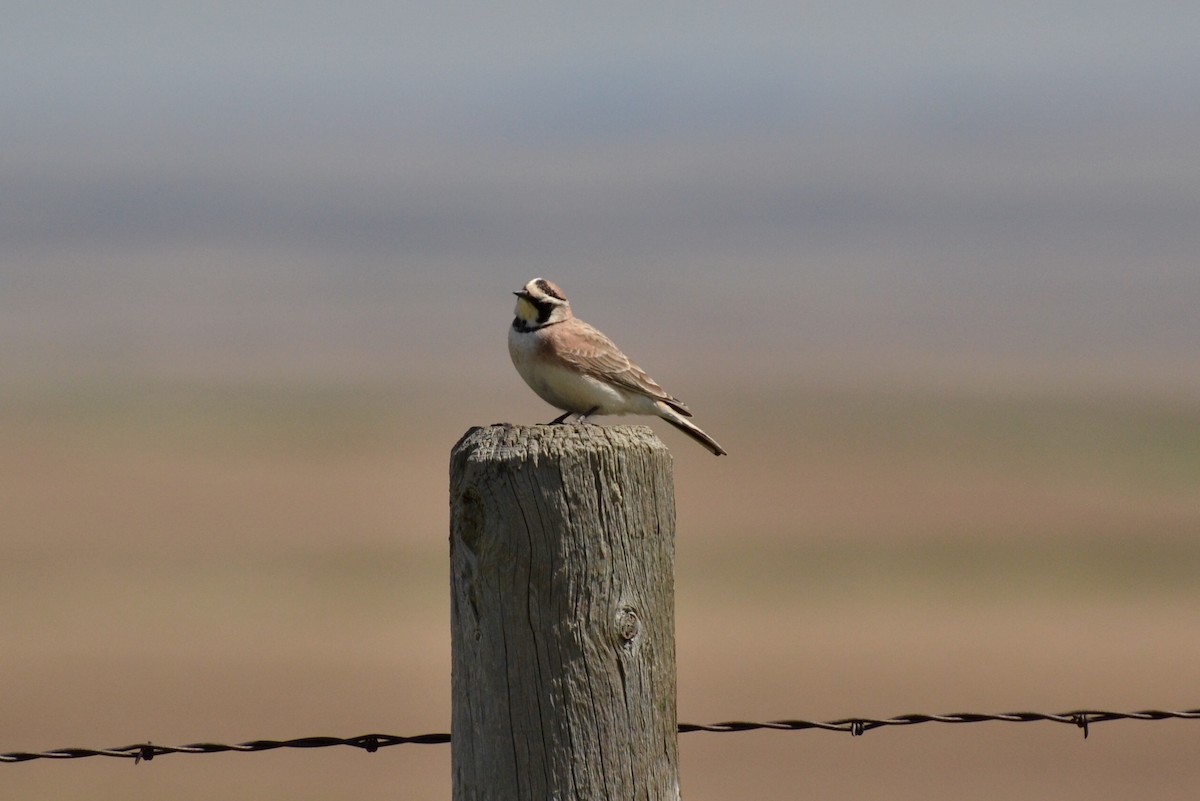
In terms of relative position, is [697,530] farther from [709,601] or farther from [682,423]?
[682,423]

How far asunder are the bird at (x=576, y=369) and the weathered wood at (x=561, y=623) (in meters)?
3.45

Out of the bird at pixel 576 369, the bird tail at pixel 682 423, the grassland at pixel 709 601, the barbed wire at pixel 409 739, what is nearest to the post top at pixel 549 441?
the barbed wire at pixel 409 739

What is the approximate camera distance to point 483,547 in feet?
14.7

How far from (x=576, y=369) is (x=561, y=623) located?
3.74 m

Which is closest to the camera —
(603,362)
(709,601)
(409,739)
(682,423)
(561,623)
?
(561,623)

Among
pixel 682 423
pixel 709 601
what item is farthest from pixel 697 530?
pixel 682 423

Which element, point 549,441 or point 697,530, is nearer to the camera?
point 549,441

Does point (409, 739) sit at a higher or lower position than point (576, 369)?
lower

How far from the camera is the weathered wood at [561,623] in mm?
4441

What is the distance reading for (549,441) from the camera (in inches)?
177

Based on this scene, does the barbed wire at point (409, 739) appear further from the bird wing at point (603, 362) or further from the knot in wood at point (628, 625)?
the bird wing at point (603, 362)

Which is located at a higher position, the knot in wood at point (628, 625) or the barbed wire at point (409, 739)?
the knot in wood at point (628, 625)

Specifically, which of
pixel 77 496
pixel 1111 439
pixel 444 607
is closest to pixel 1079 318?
pixel 1111 439

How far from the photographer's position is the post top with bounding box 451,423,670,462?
4477 mm
